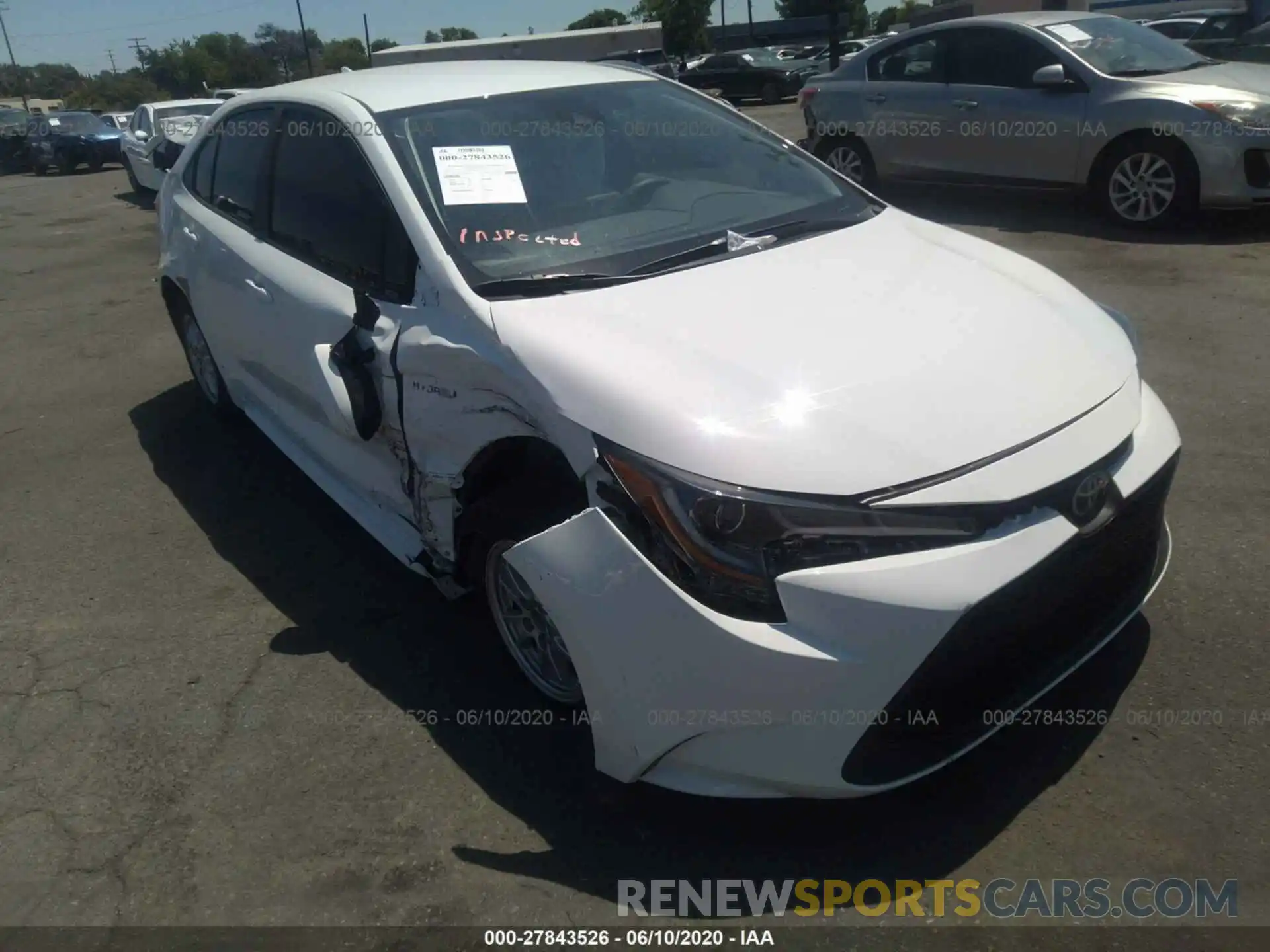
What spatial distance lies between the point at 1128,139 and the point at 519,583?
22.0ft

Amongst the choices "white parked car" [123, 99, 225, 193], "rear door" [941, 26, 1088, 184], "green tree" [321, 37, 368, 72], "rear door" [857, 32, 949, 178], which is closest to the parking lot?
"rear door" [941, 26, 1088, 184]

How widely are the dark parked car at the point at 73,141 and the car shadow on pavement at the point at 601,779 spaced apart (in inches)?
943

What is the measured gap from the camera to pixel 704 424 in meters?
2.40

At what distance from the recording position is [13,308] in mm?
9320

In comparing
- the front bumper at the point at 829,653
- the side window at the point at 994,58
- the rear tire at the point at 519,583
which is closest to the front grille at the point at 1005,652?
the front bumper at the point at 829,653

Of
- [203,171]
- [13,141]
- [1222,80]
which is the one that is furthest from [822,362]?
[13,141]

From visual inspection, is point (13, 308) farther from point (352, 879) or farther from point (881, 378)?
point (881, 378)

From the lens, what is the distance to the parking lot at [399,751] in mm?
2584

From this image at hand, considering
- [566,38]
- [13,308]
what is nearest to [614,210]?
[13,308]

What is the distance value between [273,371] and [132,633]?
110 centimetres

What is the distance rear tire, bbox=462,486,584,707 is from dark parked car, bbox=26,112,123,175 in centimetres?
2466

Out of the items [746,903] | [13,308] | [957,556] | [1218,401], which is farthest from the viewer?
[13,308]

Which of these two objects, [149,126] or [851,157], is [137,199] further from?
[851,157]

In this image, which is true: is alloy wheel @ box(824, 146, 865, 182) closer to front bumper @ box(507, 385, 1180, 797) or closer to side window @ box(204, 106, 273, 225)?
side window @ box(204, 106, 273, 225)
